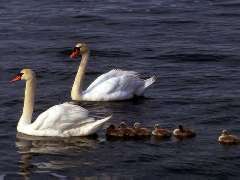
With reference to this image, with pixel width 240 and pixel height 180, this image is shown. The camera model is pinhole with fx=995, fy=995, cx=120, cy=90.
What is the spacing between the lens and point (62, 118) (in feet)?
76.1

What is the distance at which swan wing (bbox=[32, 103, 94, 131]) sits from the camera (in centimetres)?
2311

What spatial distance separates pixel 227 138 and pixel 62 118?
3.96m

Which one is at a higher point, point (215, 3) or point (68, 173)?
point (215, 3)

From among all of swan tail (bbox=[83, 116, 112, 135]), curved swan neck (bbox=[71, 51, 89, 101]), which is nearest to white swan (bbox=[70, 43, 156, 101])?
curved swan neck (bbox=[71, 51, 89, 101])

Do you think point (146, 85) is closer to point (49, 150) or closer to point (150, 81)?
point (150, 81)

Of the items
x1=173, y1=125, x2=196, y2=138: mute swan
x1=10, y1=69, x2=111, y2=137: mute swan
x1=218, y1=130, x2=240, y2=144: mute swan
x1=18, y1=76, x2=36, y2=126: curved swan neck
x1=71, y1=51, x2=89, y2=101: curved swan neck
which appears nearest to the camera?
x1=218, y1=130, x2=240, y2=144: mute swan

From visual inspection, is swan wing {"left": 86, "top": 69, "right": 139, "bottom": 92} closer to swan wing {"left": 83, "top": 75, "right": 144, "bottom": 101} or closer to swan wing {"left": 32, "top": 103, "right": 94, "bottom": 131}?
swan wing {"left": 83, "top": 75, "right": 144, "bottom": 101}

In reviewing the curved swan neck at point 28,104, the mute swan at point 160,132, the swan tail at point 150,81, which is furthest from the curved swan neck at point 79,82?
the mute swan at point 160,132

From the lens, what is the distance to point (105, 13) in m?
38.5

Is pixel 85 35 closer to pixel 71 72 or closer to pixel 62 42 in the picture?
pixel 62 42

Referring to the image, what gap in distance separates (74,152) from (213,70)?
840cm

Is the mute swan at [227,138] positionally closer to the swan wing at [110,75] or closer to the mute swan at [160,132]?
the mute swan at [160,132]

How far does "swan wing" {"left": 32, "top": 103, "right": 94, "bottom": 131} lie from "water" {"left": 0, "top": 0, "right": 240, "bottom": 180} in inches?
14.0

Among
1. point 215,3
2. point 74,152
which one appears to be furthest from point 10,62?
point 215,3
